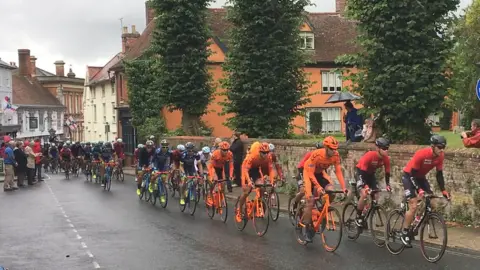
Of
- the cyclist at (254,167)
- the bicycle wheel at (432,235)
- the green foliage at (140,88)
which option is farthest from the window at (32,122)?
the bicycle wheel at (432,235)

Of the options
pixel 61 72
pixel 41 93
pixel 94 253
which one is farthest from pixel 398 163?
pixel 61 72

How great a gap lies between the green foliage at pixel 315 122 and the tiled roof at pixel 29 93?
39748mm

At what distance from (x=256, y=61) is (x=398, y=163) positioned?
36.4 feet

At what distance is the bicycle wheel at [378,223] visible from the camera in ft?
34.6

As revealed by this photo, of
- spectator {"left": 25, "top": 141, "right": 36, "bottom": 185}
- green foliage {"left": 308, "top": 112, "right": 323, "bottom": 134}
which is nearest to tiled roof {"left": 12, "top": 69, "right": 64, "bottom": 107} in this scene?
green foliage {"left": 308, "top": 112, "right": 323, "bottom": 134}

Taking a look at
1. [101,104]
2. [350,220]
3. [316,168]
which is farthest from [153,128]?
[316,168]

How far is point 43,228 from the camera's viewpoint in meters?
14.1

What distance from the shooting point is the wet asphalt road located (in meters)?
9.44

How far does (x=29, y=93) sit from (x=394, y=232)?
70756 millimetres

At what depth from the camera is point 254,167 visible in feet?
41.9

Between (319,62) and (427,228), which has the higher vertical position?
(319,62)

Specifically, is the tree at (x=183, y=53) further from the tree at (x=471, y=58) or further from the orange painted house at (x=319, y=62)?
the tree at (x=471, y=58)

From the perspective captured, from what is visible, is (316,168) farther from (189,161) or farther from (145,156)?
(145,156)

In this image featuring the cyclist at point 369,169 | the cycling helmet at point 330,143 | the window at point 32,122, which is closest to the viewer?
the cycling helmet at point 330,143
